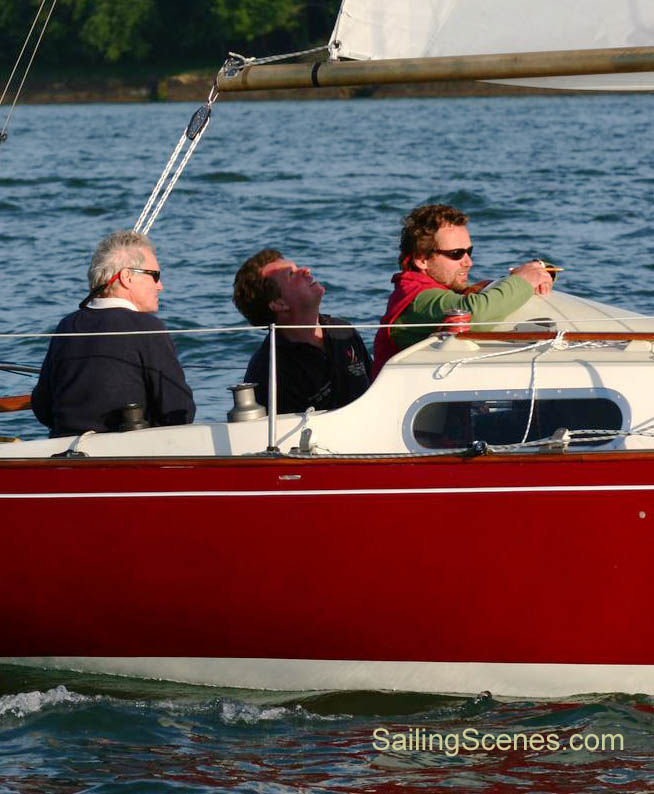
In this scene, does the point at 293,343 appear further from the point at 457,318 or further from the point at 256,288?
the point at 457,318

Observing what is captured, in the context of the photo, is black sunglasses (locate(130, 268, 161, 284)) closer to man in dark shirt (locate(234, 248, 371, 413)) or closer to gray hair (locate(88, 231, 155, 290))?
gray hair (locate(88, 231, 155, 290))

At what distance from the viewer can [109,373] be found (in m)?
6.20

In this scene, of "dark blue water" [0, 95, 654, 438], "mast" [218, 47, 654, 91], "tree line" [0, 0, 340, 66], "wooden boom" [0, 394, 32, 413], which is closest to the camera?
"mast" [218, 47, 654, 91]

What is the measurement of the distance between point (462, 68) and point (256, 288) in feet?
4.18

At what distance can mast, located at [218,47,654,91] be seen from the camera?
19.9 ft

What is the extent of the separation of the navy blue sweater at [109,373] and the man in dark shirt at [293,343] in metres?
0.46

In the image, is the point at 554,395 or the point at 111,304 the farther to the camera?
the point at 111,304

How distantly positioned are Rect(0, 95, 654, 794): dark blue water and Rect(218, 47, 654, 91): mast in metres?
1.70

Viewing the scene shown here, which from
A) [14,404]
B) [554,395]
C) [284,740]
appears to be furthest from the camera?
[14,404]

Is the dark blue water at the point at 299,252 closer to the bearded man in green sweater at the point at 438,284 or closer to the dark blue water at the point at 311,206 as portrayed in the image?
the dark blue water at the point at 311,206

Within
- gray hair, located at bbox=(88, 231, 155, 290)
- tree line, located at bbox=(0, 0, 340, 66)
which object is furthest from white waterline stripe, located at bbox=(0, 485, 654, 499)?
tree line, located at bbox=(0, 0, 340, 66)

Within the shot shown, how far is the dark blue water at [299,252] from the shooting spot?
584 cm

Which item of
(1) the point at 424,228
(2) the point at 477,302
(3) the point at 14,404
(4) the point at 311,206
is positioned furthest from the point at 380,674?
(4) the point at 311,206

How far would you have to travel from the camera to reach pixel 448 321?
6.22 metres
